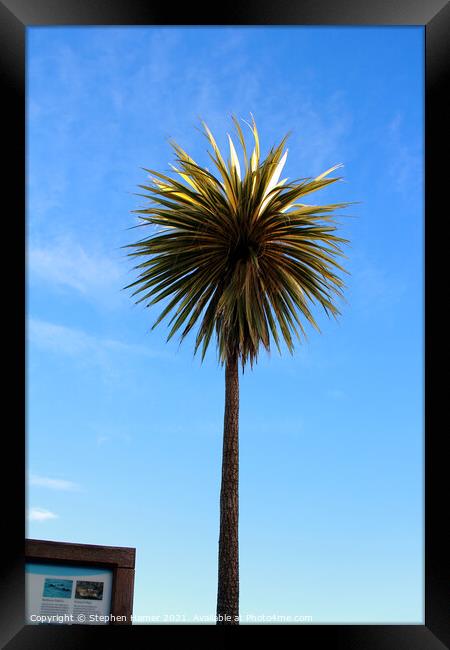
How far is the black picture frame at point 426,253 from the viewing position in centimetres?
414

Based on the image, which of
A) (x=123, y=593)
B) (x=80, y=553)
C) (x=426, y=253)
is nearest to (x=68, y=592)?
(x=80, y=553)

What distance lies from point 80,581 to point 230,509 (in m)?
2.57

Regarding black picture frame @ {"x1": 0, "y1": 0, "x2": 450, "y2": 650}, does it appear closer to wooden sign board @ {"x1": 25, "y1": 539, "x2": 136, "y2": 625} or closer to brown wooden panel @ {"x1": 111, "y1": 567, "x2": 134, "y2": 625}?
wooden sign board @ {"x1": 25, "y1": 539, "x2": 136, "y2": 625}

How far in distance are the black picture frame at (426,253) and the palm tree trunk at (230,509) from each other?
18.9ft

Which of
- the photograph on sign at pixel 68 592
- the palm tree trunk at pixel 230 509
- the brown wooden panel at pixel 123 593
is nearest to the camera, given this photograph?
the palm tree trunk at pixel 230 509

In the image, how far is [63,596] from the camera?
33.7 ft

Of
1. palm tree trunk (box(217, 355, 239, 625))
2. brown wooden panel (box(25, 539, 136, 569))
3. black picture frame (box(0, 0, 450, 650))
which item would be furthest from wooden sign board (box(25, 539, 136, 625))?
black picture frame (box(0, 0, 450, 650))

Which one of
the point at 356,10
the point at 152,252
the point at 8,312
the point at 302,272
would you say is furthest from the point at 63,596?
the point at 356,10

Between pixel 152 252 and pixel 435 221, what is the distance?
275 inches

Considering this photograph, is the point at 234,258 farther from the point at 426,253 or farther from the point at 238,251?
the point at 426,253

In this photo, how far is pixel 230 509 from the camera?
404 inches

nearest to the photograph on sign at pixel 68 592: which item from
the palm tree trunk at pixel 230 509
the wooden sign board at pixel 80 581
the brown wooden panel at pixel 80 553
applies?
the wooden sign board at pixel 80 581

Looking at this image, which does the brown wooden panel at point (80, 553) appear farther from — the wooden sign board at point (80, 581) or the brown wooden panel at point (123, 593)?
the brown wooden panel at point (123, 593)

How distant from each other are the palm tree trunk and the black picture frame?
575 cm
